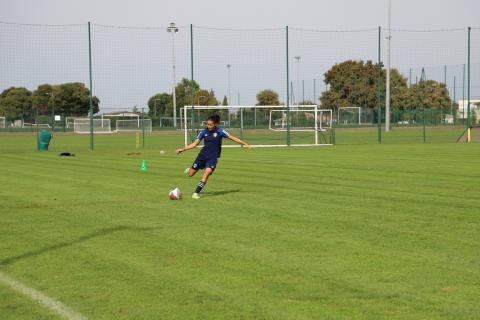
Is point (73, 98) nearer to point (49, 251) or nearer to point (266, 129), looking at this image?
point (266, 129)

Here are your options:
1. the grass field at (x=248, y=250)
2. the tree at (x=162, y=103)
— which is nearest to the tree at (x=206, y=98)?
the tree at (x=162, y=103)

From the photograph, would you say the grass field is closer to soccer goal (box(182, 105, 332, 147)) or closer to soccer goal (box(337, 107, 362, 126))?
soccer goal (box(182, 105, 332, 147))

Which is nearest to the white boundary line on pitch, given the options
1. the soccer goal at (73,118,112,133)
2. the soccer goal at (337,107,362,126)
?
the soccer goal at (73,118,112,133)

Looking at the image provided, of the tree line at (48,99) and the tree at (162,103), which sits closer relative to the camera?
the tree at (162,103)

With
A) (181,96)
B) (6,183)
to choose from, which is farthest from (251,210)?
(181,96)

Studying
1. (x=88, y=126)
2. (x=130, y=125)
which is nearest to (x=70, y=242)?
(x=88, y=126)

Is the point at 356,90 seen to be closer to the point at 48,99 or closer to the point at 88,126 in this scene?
the point at 88,126

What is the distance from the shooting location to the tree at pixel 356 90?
88.5 meters

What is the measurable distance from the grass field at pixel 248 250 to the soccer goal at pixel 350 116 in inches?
2119

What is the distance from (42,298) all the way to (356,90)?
87.3 m

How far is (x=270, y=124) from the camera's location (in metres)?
48.6

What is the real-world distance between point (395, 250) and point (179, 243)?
2591mm

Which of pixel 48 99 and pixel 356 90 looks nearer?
pixel 356 90

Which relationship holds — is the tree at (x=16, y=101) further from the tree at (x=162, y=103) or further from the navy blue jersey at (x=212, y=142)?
the navy blue jersey at (x=212, y=142)
